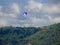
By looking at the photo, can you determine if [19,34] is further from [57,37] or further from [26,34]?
[57,37]

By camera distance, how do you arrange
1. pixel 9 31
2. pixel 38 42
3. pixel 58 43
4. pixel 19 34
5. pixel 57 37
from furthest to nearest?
pixel 9 31
pixel 19 34
pixel 38 42
pixel 57 37
pixel 58 43

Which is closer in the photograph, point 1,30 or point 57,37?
point 57,37

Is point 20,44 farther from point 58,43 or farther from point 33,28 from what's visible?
point 33,28

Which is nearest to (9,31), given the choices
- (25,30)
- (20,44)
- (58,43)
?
(25,30)

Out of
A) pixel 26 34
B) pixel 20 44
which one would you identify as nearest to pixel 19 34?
pixel 26 34

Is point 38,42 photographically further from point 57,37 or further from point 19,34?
point 19,34

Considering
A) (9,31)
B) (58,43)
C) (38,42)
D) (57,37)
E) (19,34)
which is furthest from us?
(9,31)

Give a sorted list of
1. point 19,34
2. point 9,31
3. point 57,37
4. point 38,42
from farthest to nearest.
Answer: point 9,31, point 19,34, point 38,42, point 57,37

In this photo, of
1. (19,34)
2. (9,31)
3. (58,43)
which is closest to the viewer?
(58,43)

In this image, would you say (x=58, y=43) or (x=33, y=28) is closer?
(x=58, y=43)
